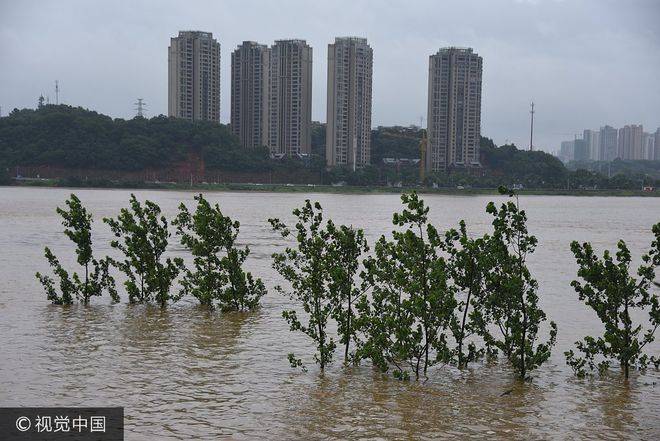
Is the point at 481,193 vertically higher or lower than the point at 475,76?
lower

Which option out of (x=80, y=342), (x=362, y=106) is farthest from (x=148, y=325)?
(x=362, y=106)

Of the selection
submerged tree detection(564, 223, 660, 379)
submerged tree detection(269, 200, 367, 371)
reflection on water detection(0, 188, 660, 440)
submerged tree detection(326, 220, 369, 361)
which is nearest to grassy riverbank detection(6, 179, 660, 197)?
reflection on water detection(0, 188, 660, 440)

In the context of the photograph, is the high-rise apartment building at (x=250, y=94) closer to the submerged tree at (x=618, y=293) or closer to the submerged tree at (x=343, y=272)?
the submerged tree at (x=343, y=272)

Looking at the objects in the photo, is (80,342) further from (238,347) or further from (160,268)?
(160,268)

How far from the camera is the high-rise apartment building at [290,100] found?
526 ft

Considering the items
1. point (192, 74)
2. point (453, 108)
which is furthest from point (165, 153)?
point (453, 108)

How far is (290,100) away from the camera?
161 m

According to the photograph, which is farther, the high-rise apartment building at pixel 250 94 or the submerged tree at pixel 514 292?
the high-rise apartment building at pixel 250 94

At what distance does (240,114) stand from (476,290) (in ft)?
525

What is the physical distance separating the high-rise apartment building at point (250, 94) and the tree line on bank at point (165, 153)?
906 inches

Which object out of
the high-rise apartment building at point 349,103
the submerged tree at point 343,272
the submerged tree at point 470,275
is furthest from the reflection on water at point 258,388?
the high-rise apartment building at point 349,103

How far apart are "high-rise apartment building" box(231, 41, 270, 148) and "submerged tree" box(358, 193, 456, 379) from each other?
153m

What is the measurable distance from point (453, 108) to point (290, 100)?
36666 millimetres

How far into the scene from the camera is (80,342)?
1260 centimetres
